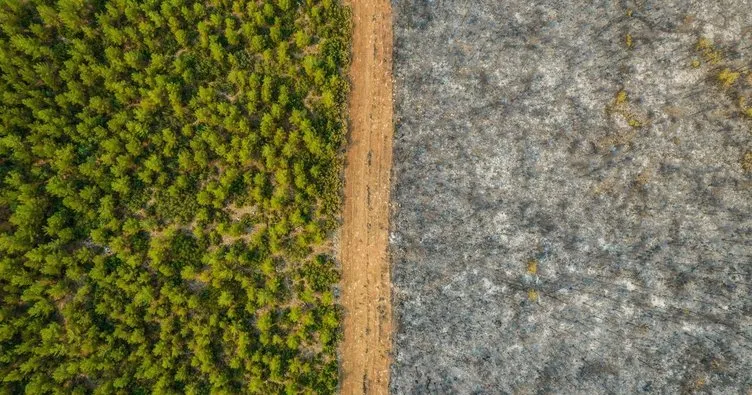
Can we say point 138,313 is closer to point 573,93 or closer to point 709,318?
point 573,93

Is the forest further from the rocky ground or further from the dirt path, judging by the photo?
the rocky ground

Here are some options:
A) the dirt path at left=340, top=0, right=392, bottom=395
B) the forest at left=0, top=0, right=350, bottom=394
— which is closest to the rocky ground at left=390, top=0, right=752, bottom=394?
the dirt path at left=340, top=0, right=392, bottom=395

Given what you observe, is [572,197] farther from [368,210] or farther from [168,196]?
[168,196]

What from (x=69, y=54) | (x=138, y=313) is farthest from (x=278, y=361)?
(x=69, y=54)

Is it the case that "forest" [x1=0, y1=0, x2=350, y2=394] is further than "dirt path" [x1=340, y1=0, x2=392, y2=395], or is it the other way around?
"dirt path" [x1=340, y1=0, x2=392, y2=395]

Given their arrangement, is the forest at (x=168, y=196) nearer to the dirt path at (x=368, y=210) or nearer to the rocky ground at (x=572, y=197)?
the dirt path at (x=368, y=210)

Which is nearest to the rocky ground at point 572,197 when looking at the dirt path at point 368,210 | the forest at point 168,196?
the dirt path at point 368,210
